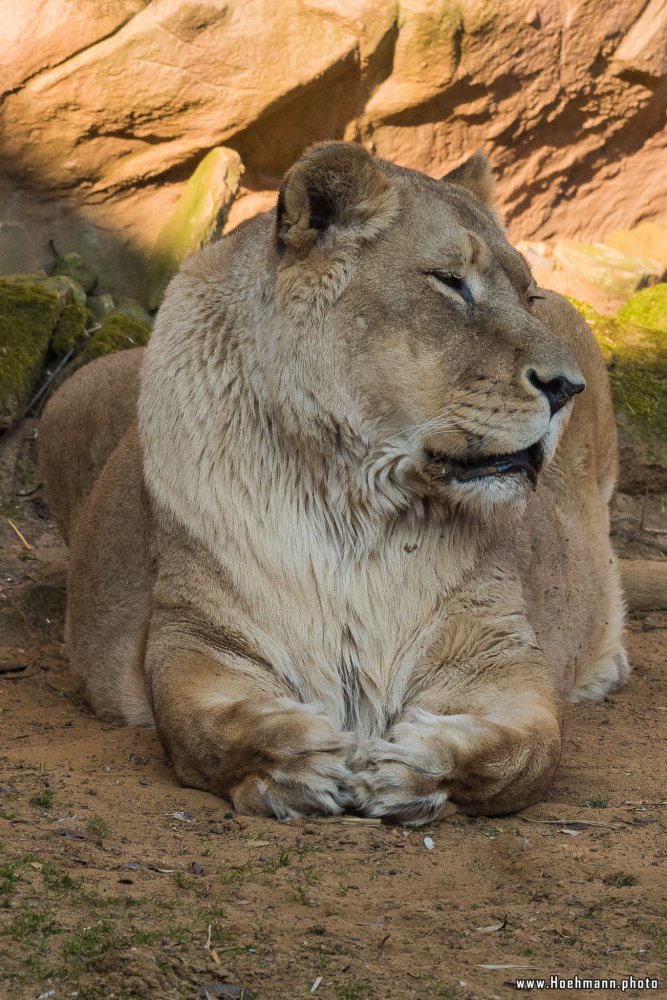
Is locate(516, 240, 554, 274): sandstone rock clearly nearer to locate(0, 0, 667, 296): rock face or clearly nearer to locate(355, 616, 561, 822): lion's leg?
locate(0, 0, 667, 296): rock face

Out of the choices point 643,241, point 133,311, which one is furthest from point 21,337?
point 643,241

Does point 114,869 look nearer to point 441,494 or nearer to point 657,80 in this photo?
point 441,494

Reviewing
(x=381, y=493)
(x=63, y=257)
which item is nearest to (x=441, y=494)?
(x=381, y=493)

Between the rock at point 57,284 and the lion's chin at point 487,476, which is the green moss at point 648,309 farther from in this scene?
the lion's chin at point 487,476

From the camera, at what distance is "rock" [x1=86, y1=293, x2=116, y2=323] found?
767 cm

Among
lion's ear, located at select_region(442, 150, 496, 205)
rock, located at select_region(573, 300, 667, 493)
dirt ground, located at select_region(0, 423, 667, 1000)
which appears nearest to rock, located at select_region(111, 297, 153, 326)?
rock, located at select_region(573, 300, 667, 493)

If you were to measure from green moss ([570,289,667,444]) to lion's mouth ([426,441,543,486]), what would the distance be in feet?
15.2

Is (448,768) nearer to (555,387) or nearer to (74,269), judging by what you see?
(555,387)

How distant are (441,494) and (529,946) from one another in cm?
141

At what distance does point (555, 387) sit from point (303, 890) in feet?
4.88

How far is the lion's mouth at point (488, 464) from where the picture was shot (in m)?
3.66

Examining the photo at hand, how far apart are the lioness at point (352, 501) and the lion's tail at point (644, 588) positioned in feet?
7.09

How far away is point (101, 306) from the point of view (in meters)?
7.72

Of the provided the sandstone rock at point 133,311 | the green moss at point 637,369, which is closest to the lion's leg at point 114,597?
the sandstone rock at point 133,311
